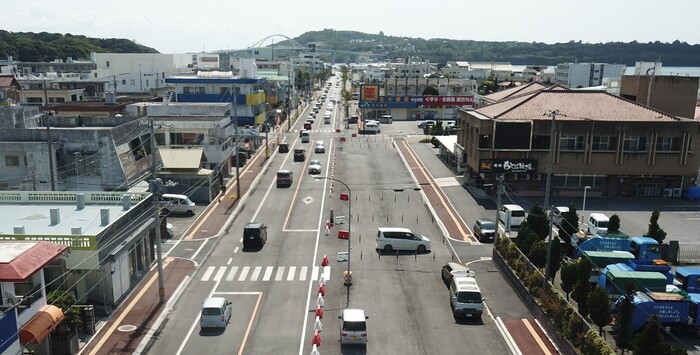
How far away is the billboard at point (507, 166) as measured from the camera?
58.2 meters

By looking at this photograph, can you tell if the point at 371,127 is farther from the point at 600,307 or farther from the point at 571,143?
the point at 600,307

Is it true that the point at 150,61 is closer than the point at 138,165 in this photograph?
No

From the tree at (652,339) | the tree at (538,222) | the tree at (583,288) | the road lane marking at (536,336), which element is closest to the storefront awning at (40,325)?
the road lane marking at (536,336)

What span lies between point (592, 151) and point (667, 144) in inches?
296

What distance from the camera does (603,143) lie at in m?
58.1

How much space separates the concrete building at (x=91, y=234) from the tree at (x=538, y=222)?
25.1 metres

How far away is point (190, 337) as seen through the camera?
27.9 m

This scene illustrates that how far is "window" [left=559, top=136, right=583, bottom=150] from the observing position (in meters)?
57.8

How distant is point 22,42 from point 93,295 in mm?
185609

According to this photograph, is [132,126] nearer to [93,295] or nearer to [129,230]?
[129,230]

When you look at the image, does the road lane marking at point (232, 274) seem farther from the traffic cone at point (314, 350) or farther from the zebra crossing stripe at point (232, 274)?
the traffic cone at point (314, 350)

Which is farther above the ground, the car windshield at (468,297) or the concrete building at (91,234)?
the concrete building at (91,234)

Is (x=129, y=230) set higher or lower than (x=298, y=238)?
higher

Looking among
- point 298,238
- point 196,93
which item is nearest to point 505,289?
point 298,238
